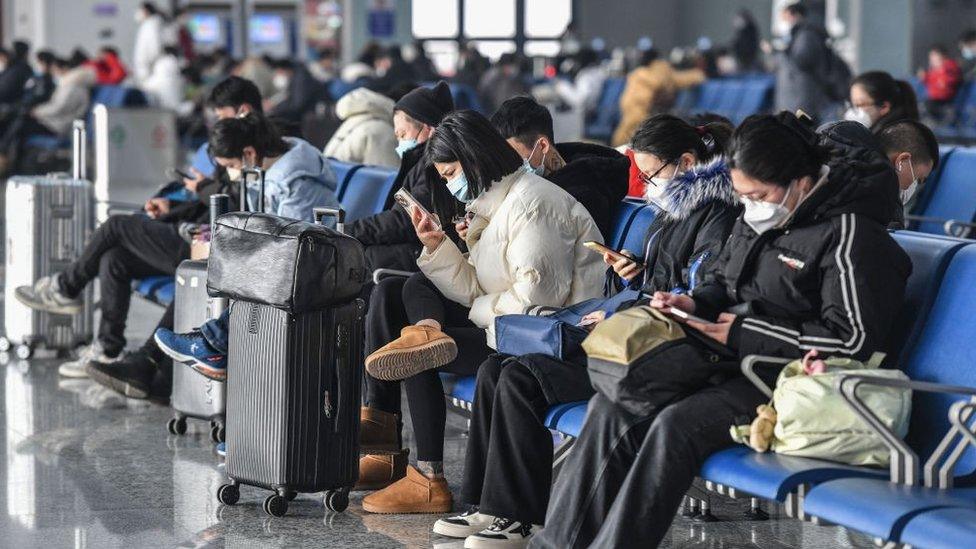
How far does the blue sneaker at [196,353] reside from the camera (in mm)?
4879

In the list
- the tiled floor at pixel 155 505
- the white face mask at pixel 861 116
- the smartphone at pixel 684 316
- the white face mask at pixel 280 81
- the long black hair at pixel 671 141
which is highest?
the white face mask at pixel 280 81

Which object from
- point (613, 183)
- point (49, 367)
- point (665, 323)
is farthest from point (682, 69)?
point (665, 323)

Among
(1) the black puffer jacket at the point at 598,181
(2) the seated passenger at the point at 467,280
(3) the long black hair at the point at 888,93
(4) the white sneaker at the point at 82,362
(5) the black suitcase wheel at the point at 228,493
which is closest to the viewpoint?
(2) the seated passenger at the point at 467,280

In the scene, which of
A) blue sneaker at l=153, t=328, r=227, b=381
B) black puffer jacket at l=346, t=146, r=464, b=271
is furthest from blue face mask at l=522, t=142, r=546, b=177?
blue sneaker at l=153, t=328, r=227, b=381

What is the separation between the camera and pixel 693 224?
407 centimetres

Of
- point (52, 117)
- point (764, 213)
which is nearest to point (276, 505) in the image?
point (764, 213)

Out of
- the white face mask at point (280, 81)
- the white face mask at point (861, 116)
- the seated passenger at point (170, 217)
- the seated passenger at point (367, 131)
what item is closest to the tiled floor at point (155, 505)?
the seated passenger at point (170, 217)

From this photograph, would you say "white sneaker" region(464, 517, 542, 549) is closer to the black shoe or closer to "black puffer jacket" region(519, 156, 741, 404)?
"black puffer jacket" region(519, 156, 741, 404)

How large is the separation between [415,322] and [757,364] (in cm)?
134

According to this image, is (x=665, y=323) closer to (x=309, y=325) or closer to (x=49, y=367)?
(x=309, y=325)

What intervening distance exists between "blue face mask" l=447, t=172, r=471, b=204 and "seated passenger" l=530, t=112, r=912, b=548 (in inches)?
40.3

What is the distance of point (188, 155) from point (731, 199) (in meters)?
15.3

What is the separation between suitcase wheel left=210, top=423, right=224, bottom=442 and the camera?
5.33 metres

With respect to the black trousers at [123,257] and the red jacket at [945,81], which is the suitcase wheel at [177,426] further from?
the red jacket at [945,81]
